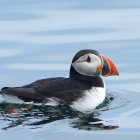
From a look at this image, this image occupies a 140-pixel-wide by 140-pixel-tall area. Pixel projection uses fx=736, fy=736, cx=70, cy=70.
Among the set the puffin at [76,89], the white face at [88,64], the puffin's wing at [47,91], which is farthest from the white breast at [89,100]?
the white face at [88,64]

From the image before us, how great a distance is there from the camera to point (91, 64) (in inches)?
436

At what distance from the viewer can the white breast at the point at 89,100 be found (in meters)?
10.5

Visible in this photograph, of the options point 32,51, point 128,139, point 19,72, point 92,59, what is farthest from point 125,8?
point 128,139

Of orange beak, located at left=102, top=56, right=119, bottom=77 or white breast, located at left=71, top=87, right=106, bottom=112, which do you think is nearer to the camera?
white breast, located at left=71, top=87, right=106, bottom=112

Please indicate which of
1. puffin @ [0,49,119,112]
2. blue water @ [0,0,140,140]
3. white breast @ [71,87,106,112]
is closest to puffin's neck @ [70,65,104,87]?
puffin @ [0,49,119,112]

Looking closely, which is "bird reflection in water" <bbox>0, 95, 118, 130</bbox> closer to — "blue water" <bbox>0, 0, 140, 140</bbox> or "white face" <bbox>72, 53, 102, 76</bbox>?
"blue water" <bbox>0, 0, 140, 140</bbox>

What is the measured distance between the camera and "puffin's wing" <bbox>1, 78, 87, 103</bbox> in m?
10.3

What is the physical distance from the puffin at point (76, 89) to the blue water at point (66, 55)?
13 centimetres

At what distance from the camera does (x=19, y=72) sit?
13.2m

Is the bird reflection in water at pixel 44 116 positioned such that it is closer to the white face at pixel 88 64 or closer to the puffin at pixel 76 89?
the puffin at pixel 76 89

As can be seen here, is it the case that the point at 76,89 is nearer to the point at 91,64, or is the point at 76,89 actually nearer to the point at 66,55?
the point at 91,64

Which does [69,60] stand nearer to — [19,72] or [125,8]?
[19,72]

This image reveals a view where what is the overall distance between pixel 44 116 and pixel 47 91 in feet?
1.47

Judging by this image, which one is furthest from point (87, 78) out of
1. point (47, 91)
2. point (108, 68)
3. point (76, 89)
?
point (47, 91)
